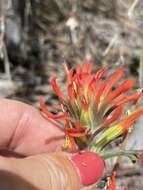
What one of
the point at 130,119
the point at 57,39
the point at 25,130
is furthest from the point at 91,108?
the point at 57,39

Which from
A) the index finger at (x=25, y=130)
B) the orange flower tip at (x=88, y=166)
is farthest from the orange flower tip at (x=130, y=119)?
the index finger at (x=25, y=130)

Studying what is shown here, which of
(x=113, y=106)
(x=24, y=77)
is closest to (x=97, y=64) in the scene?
(x=24, y=77)

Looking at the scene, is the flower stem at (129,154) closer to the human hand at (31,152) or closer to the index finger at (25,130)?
the human hand at (31,152)

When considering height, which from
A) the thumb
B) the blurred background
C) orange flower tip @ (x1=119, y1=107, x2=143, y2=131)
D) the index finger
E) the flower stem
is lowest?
the thumb

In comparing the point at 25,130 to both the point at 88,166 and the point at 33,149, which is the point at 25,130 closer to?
the point at 33,149

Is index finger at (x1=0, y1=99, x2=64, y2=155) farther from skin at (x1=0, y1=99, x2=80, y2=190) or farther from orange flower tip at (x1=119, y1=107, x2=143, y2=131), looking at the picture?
orange flower tip at (x1=119, y1=107, x2=143, y2=131)

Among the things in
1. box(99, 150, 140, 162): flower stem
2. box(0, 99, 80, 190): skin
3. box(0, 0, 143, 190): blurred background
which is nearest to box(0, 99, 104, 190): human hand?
box(0, 99, 80, 190): skin
